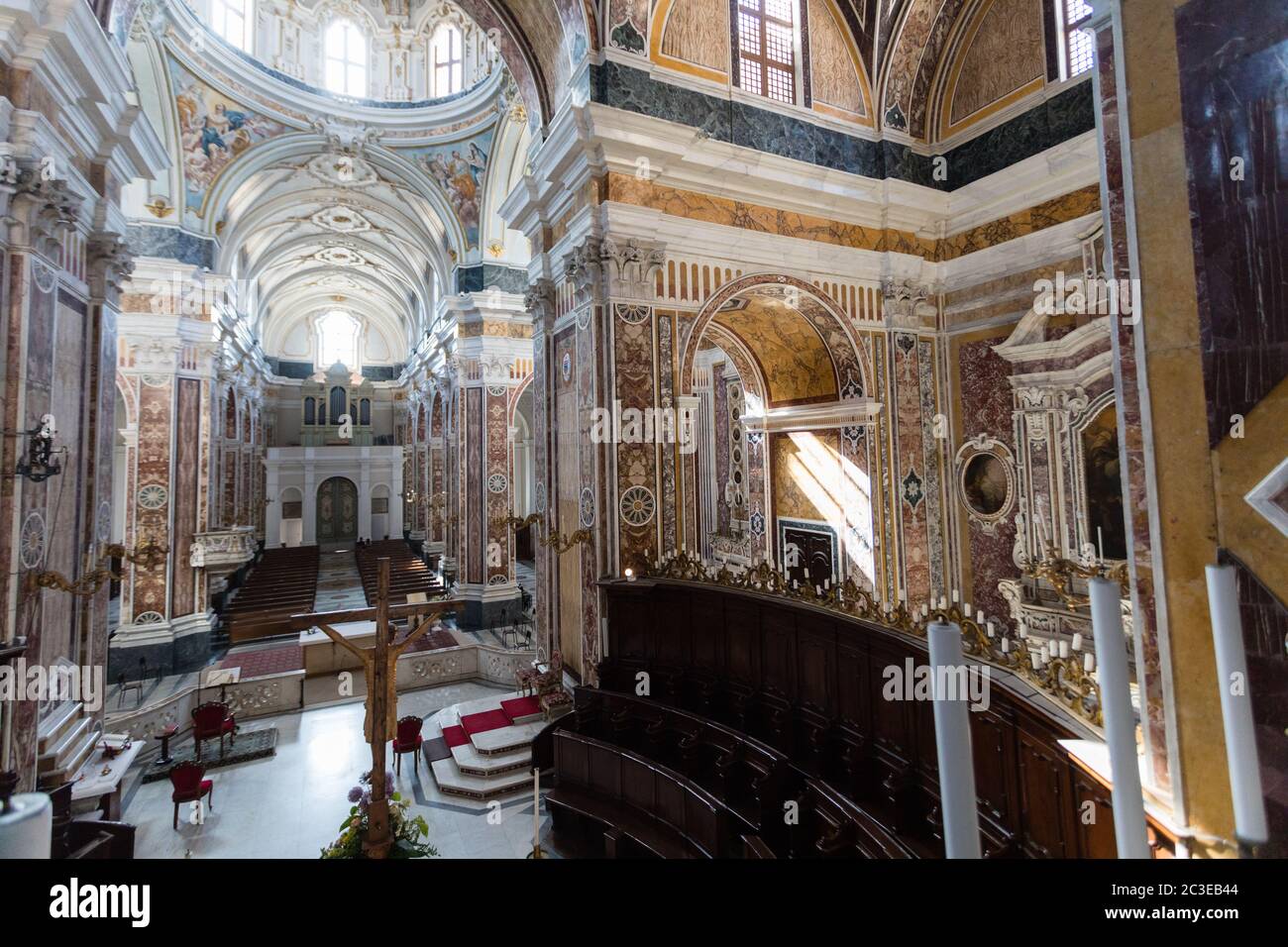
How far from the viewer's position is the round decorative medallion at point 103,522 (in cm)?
577

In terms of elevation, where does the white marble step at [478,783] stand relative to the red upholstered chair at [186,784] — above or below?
below

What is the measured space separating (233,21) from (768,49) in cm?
→ 1216

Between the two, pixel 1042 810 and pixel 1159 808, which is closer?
pixel 1159 808

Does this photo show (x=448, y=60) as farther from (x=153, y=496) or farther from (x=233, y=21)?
(x=153, y=496)

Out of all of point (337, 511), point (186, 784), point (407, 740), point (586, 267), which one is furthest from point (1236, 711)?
point (337, 511)

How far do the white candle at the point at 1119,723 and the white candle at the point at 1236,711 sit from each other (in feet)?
0.69

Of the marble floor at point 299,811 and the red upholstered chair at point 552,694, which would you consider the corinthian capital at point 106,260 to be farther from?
the red upholstered chair at point 552,694

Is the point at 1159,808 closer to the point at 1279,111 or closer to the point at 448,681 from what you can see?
the point at 1279,111

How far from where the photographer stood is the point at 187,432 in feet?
40.6

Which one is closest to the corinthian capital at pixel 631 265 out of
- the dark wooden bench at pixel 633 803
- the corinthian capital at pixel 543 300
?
the corinthian capital at pixel 543 300

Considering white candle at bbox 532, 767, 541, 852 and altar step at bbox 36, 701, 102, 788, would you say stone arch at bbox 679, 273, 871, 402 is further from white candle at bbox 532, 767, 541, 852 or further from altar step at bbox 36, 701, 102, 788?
altar step at bbox 36, 701, 102, 788

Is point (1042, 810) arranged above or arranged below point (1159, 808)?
below
